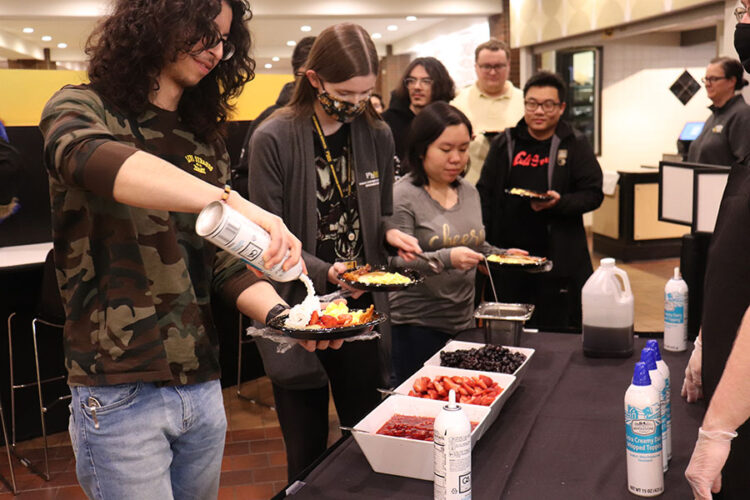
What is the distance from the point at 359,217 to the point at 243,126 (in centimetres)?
285

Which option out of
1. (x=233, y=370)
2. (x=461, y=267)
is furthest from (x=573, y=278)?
(x=233, y=370)

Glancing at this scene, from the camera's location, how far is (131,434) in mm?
1266

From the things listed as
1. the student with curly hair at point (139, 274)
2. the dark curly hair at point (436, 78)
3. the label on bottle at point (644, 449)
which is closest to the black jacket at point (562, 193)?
the dark curly hair at point (436, 78)

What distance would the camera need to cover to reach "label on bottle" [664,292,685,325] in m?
2.26

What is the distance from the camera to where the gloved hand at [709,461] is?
1183 mm

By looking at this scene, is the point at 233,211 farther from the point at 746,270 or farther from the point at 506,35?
the point at 506,35

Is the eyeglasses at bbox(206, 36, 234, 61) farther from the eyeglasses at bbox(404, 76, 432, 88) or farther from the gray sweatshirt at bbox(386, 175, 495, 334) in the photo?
the eyeglasses at bbox(404, 76, 432, 88)

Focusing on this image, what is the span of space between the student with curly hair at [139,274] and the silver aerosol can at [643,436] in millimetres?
664

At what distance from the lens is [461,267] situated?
2.59 m

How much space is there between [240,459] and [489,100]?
8.71 feet

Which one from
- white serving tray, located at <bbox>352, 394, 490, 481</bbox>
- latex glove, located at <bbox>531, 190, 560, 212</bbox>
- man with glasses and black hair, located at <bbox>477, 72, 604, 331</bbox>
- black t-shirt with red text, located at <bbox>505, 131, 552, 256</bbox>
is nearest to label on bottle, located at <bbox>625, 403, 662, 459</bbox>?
white serving tray, located at <bbox>352, 394, 490, 481</bbox>

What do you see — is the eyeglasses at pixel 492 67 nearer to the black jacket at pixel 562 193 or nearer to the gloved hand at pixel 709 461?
the black jacket at pixel 562 193

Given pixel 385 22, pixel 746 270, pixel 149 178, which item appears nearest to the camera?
pixel 149 178

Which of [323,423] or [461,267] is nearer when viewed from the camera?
[323,423]
